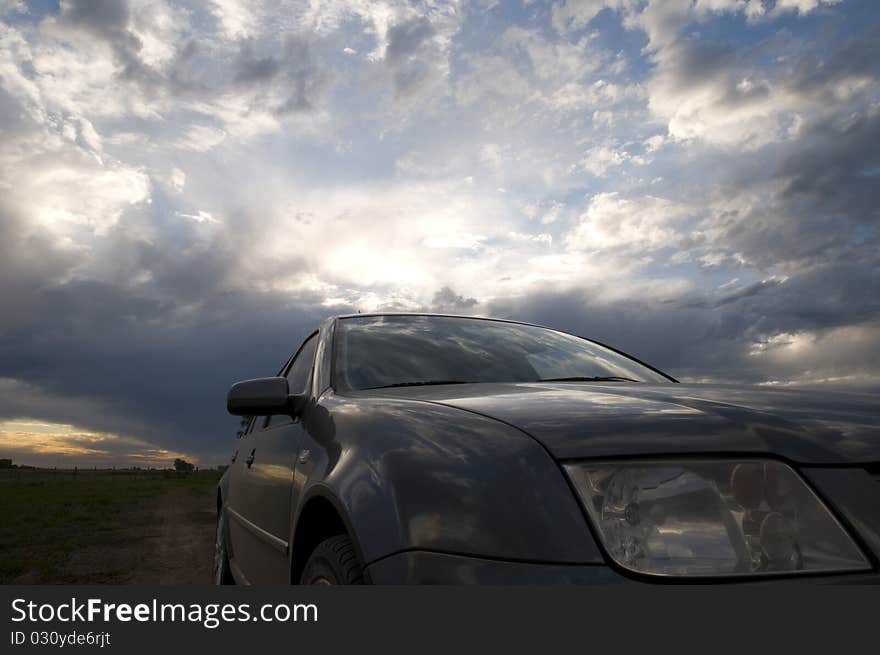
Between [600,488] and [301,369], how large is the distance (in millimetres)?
2719

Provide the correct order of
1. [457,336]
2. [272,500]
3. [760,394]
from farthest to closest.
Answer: [457,336]
[272,500]
[760,394]

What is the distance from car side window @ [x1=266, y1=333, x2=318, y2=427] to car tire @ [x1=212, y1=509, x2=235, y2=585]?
4.18 feet

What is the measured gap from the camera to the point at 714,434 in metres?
1.48

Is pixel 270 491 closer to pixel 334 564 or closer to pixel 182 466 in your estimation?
pixel 334 564

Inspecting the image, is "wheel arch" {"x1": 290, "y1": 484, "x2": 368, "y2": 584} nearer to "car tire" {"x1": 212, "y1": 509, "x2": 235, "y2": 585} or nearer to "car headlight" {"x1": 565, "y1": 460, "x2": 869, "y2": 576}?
"car headlight" {"x1": 565, "y1": 460, "x2": 869, "y2": 576}

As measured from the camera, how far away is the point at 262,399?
274 centimetres

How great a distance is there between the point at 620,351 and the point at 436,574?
9.21ft

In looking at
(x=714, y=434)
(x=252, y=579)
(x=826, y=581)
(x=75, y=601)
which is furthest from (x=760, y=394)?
(x=252, y=579)

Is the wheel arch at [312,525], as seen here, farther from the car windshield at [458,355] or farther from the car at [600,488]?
the car windshield at [458,355]

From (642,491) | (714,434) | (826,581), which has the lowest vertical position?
(826,581)

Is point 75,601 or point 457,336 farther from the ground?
point 457,336

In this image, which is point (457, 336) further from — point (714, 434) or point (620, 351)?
point (714, 434)

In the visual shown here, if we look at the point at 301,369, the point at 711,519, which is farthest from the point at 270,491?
the point at 711,519

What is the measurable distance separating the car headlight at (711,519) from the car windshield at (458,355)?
1.35m
